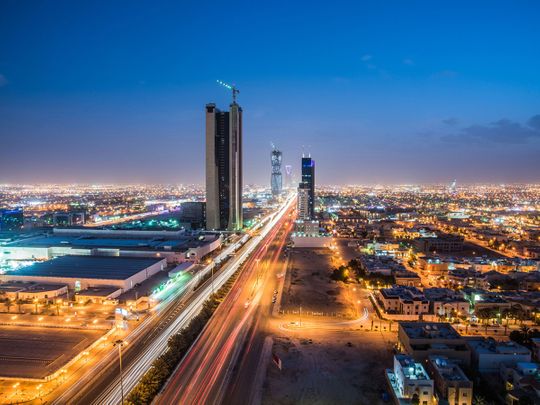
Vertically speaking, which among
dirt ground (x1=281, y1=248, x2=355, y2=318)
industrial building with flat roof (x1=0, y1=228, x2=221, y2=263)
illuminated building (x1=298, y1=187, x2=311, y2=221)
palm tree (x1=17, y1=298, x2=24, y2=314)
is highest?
illuminated building (x1=298, y1=187, x2=311, y2=221)

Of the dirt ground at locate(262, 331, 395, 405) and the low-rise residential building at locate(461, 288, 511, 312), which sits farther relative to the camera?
the low-rise residential building at locate(461, 288, 511, 312)

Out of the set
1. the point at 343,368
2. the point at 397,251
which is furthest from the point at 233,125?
the point at 343,368

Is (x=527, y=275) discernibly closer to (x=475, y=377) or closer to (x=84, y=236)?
(x=475, y=377)

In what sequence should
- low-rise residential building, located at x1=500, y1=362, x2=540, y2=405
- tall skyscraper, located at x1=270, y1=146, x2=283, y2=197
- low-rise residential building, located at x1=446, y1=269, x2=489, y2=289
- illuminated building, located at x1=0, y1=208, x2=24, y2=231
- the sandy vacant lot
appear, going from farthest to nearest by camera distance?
tall skyscraper, located at x1=270, y1=146, x2=283, y2=197 < illuminated building, located at x1=0, y1=208, x2=24, y2=231 < low-rise residential building, located at x1=446, y1=269, x2=489, y2=289 < the sandy vacant lot < low-rise residential building, located at x1=500, y1=362, x2=540, y2=405

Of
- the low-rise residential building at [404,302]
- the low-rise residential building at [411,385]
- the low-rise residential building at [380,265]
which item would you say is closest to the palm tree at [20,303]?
the low-rise residential building at [411,385]

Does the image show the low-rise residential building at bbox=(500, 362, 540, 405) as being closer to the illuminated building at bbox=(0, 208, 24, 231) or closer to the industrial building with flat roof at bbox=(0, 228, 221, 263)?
the industrial building with flat roof at bbox=(0, 228, 221, 263)

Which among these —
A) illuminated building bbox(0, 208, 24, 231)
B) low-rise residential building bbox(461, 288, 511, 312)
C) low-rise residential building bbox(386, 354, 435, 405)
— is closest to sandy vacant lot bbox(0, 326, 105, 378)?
low-rise residential building bbox(386, 354, 435, 405)

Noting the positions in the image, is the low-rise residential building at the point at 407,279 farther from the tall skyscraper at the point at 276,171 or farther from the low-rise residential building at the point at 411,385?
the tall skyscraper at the point at 276,171
